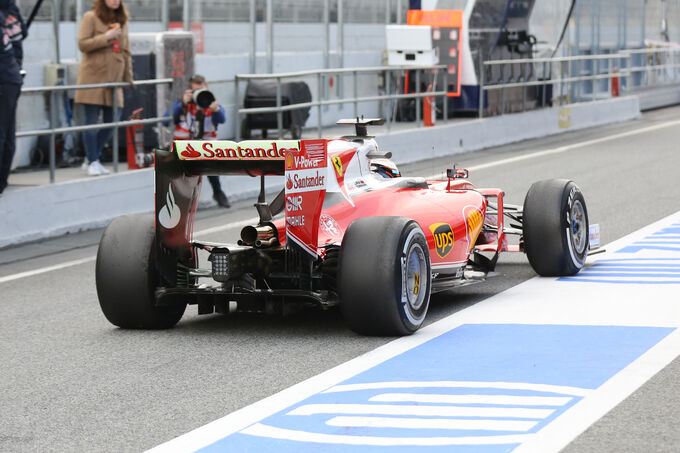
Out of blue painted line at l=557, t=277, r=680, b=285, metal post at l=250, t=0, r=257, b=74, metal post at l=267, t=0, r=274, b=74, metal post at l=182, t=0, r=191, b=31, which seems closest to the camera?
blue painted line at l=557, t=277, r=680, b=285

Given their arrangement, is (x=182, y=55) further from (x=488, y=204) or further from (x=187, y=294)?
(x=187, y=294)

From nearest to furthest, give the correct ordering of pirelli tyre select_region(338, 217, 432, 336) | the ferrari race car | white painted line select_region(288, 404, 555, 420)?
1. white painted line select_region(288, 404, 555, 420)
2. pirelli tyre select_region(338, 217, 432, 336)
3. the ferrari race car

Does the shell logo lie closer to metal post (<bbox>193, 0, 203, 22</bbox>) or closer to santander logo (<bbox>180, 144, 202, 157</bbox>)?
santander logo (<bbox>180, 144, 202, 157</bbox>)

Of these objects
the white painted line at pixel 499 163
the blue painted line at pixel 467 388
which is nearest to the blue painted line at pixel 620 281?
the white painted line at pixel 499 163

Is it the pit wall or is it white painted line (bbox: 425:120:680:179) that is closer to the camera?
the pit wall

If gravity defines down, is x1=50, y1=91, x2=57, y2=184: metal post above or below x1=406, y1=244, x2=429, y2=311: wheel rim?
above

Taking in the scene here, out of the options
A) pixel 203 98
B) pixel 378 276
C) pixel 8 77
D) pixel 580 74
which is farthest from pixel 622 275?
pixel 580 74

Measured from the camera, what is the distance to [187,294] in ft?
27.6

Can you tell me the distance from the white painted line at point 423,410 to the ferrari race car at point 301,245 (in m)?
1.38

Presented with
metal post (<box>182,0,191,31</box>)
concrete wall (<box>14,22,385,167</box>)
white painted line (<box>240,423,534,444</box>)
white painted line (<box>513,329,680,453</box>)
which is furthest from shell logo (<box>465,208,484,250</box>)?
metal post (<box>182,0,191,31</box>)

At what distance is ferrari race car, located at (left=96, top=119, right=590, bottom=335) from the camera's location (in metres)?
7.93

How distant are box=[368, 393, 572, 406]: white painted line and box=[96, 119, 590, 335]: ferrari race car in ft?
3.93

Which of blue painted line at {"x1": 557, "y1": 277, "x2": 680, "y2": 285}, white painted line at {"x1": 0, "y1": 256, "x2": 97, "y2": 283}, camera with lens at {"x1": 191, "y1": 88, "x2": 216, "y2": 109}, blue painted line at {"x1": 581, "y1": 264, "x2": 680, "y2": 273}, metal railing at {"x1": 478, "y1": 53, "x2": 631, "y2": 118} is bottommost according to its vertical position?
white painted line at {"x1": 0, "y1": 256, "x2": 97, "y2": 283}

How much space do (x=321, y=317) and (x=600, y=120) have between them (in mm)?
21776
